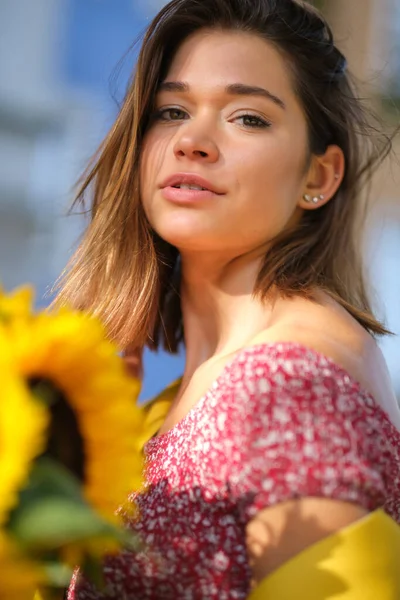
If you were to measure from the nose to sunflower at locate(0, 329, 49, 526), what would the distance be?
80 centimetres

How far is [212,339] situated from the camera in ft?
5.90

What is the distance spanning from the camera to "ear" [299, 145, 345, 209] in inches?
70.7

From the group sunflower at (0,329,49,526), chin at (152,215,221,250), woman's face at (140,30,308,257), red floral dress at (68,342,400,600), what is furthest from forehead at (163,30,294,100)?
sunflower at (0,329,49,526)

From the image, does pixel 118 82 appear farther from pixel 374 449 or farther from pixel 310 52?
pixel 374 449

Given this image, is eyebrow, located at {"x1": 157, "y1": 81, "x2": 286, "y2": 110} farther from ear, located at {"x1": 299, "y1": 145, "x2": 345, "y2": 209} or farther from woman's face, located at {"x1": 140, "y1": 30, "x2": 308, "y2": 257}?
ear, located at {"x1": 299, "y1": 145, "x2": 345, "y2": 209}

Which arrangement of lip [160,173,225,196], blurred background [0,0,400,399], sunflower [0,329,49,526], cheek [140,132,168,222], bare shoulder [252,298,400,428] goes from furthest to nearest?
blurred background [0,0,400,399]
cheek [140,132,168,222]
lip [160,173,225,196]
bare shoulder [252,298,400,428]
sunflower [0,329,49,526]

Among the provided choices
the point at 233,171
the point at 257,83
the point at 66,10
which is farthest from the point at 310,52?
the point at 66,10

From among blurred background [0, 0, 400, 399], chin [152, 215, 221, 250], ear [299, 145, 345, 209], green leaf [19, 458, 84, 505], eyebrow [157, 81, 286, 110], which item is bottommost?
green leaf [19, 458, 84, 505]

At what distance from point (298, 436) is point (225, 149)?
0.56 metres

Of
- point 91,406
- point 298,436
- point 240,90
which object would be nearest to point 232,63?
point 240,90

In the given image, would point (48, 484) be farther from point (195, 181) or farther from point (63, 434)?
point (195, 181)

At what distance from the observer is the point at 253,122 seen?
1662mm

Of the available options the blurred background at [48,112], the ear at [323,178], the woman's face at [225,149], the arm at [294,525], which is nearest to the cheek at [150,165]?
the woman's face at [225,149]

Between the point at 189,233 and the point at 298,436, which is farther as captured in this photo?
the point at 189,233
